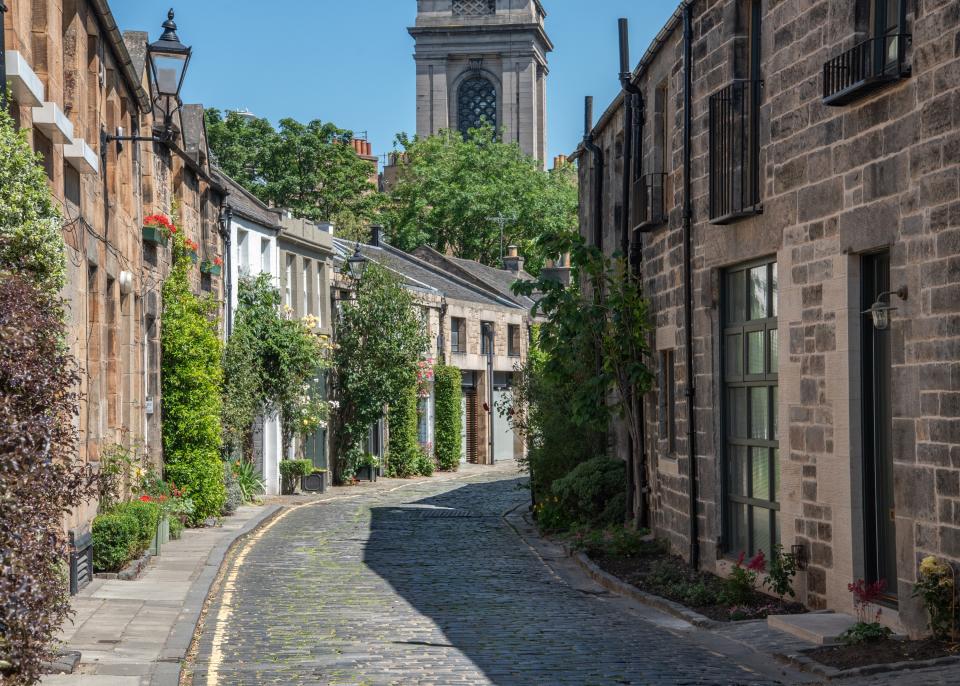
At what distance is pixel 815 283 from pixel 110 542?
27.2 feet

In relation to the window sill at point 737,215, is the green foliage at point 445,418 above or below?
below

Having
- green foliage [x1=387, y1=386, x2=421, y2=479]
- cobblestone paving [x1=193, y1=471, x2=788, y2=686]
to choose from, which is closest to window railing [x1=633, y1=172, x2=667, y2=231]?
cobblestone paving [x1=193, y1=471, x2=788, y2=686]

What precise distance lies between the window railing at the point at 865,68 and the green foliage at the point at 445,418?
34588mm

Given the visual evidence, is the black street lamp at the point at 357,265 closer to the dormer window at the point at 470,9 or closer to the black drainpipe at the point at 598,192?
the black drainpipe at the point at 598,192

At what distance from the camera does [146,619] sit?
1312 cm

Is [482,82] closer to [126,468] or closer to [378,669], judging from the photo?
[126,468]

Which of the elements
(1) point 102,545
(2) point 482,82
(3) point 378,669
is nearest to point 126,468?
(1) point 102,545

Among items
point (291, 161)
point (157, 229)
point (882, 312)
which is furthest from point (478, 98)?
point (882, 312)

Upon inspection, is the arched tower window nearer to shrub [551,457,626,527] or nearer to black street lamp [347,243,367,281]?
black street lamp [347,243,367,281]

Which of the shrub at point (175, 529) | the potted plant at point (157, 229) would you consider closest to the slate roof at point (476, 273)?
the potted plant at point (157, 229)

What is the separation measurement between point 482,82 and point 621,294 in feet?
243

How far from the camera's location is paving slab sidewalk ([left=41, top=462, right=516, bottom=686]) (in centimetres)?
1041

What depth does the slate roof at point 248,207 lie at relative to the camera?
1230 inches

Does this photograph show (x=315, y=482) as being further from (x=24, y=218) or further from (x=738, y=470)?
(x=24, y=218)
